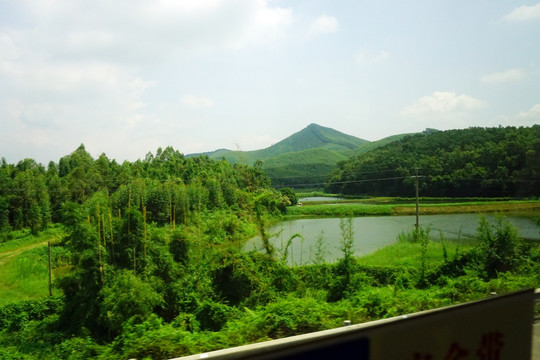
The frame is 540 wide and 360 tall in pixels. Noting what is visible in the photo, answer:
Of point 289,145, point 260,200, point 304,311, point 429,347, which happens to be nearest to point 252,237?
point 260,200

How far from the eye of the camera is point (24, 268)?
1320cm

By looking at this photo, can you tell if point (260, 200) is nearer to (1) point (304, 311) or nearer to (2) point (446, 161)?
(1) point (304, 311)

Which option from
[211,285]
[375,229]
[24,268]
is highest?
[375,229]

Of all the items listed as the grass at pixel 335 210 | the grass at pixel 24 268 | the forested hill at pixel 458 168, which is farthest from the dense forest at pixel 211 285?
the forested hill at pixel 458 168

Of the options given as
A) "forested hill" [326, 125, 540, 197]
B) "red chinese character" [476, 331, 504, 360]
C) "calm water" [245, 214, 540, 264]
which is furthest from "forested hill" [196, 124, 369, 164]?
"red chinese character" [476, 331, 504, 360]

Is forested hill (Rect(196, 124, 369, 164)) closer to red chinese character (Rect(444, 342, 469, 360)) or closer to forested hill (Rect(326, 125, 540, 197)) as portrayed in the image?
forested hill (Rect(326, 125, 540, 197))

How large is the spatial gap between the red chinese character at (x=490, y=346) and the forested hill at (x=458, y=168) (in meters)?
14.5

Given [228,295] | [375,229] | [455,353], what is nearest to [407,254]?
[375,229]

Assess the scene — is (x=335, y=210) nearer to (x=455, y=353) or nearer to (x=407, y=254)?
(x=407, y=254)

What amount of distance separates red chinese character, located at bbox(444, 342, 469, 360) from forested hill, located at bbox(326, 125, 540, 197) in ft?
48.2

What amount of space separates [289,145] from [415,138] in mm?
84693

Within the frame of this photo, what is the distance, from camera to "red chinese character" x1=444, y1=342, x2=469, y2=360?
3.49 feet

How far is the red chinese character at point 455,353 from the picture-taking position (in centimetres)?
106

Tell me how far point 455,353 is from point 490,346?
17cm
